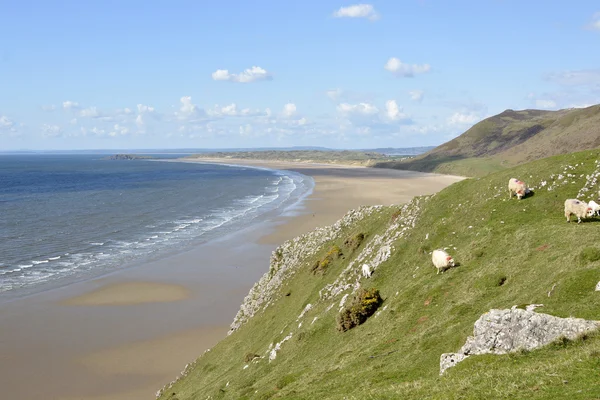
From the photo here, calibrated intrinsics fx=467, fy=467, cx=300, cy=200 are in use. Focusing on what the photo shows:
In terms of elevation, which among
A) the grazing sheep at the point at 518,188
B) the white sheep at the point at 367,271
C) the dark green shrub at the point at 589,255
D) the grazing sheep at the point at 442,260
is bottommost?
the white sheep at the point at 367,271

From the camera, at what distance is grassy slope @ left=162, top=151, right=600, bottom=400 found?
16.8 metres

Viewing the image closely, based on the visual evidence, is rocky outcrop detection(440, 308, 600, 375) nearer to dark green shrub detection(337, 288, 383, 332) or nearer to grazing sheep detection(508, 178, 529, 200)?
dark green shrub detection(337, 288, 383, 332)

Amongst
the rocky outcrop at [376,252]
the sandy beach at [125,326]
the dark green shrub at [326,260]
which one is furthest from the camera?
the dark green shrub at [326,260]

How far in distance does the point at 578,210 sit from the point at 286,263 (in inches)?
1161

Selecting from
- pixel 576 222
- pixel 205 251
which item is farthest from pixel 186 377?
pixel 205 251

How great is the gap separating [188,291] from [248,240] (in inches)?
1110

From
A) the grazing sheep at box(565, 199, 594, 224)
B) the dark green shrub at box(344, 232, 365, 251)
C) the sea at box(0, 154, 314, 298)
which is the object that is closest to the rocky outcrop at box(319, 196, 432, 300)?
the dark green shrub at box(344, 232, 365, 251)

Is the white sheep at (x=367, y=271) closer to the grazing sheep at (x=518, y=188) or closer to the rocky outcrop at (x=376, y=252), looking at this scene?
the rocky outcrop at (x=376, y=252)

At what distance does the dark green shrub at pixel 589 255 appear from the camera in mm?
22797

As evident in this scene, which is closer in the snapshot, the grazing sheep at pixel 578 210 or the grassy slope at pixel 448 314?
the grassy slope at pixel 448 314

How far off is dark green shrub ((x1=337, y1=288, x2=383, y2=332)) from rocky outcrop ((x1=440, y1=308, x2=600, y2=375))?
11.0 m

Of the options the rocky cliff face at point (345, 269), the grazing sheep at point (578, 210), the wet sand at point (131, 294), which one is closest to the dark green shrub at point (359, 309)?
the rocky cliff face at point (345, 269)

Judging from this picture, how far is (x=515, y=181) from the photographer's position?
117ft

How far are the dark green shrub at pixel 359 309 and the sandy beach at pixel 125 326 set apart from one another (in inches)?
754
